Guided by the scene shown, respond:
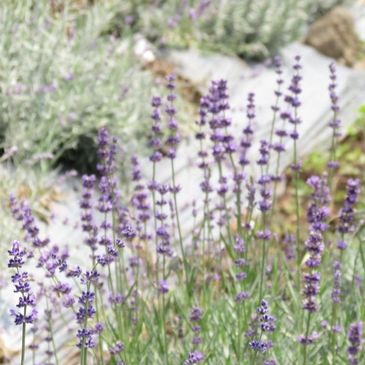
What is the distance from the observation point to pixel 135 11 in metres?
6.95

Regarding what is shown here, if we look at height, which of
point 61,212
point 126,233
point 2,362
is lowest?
point 2,362

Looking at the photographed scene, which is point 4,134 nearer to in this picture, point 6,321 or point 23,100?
point 23,100

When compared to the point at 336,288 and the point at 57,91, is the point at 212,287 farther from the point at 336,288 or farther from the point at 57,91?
the point at 57,91

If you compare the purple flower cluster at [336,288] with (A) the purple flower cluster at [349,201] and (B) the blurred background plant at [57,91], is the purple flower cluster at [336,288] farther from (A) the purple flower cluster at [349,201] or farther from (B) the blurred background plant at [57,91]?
(B) the blurred background plant at [57,91]

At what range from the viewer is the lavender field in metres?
2.94

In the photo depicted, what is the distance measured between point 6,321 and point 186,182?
1704mm

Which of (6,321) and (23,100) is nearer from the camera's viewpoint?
(6,321)

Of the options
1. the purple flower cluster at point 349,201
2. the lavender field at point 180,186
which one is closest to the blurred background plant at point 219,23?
the lavender field at point 180,186

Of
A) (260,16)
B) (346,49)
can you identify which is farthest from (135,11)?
(346,49)

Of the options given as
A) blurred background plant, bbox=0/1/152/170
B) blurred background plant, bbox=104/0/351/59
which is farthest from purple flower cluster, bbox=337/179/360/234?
blurred background plant, bbox=104/0/351/59

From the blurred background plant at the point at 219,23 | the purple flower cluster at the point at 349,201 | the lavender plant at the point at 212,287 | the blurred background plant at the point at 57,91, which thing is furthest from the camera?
the blurred background plant at the point at 219,23

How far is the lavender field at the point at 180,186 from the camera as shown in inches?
116

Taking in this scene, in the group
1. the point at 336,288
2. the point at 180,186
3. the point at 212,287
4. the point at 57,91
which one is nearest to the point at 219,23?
the point at 57,91

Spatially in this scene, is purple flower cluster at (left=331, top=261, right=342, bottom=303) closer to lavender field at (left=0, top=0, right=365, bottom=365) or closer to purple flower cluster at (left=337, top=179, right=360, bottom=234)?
lavender field at (left=0, top=0, right=365, bottom=365)
